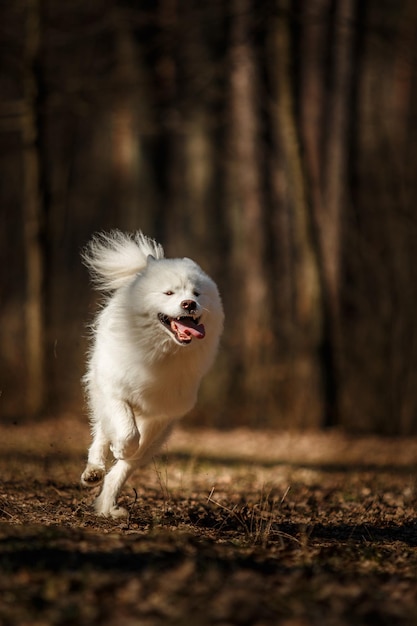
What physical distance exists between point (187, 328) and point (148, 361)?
0.40 m

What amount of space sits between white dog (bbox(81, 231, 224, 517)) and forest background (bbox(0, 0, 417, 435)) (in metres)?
6.69

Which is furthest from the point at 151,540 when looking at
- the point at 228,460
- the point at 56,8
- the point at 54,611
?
the point at 56,8

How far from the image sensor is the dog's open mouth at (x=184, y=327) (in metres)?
6.16

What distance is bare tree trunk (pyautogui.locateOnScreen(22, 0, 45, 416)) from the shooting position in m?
13.5

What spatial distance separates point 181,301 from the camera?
6121mm

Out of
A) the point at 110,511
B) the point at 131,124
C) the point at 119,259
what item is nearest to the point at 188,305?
the point at 119,259

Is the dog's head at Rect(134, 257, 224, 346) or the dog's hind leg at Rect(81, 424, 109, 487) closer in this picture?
the dog's head at Rect(134, 257, 224, 346)

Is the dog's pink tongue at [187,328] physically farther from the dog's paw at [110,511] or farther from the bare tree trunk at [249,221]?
the bare tree trunk at [249,221]

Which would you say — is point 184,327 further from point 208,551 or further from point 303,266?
point 303,266

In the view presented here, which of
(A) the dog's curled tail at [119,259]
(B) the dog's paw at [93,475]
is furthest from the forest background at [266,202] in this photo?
(B) the dog's paw at [93,475]

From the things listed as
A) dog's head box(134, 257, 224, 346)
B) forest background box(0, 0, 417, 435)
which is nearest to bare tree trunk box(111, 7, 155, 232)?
forest background box(0, 0, 417, 435)

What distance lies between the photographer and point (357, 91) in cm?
1579

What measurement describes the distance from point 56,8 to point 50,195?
4.62 meters

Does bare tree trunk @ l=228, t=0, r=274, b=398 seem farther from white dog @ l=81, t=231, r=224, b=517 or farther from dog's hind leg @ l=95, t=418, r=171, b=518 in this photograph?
white dog @ l=81, t=231, r=224, b=517
